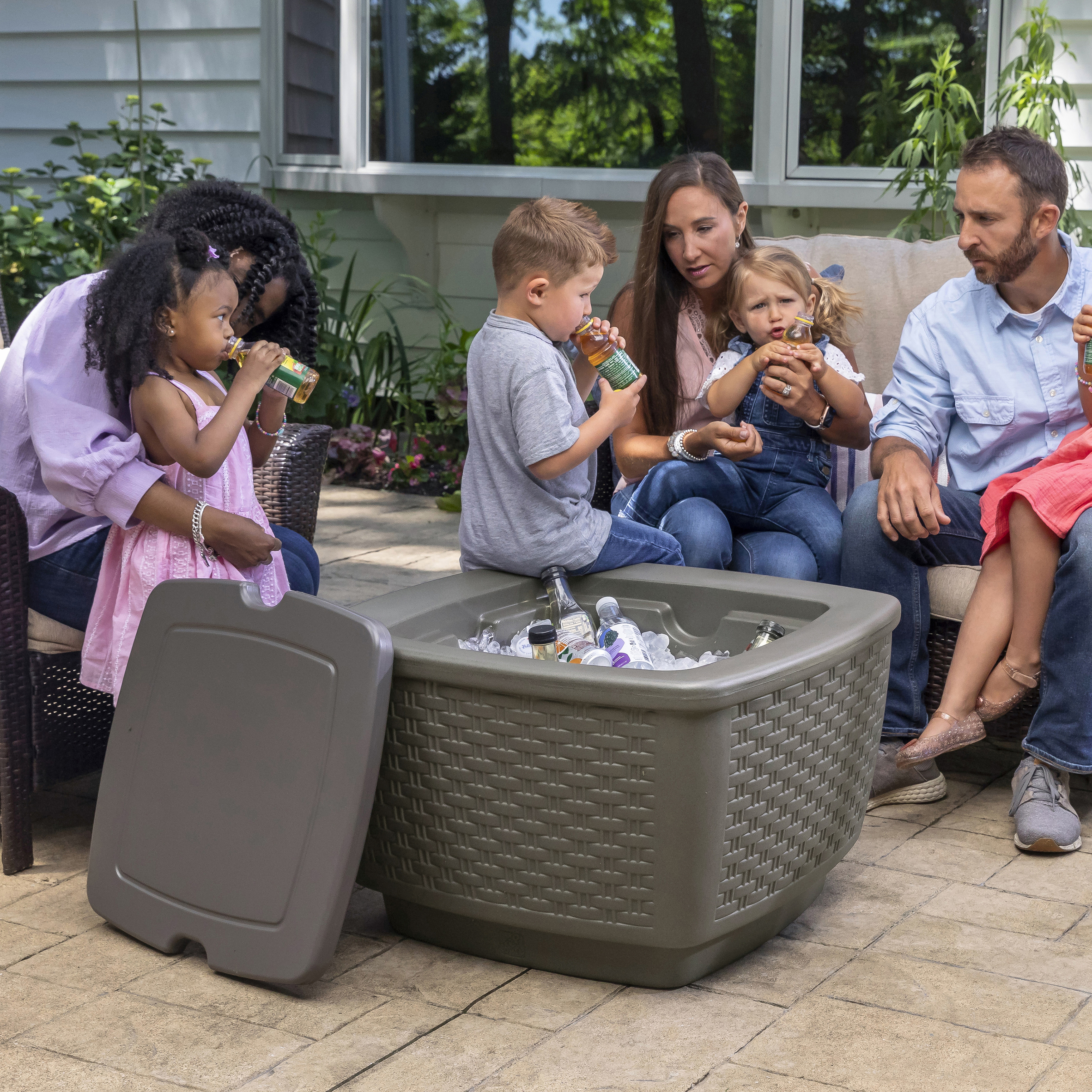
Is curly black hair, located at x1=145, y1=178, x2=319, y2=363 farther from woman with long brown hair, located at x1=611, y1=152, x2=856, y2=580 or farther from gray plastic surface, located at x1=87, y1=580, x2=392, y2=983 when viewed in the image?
woman with long brown hair, located at x1=611, y1=152, x2=856, y2=580

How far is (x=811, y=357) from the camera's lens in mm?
2594

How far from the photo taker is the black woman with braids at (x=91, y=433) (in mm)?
2188

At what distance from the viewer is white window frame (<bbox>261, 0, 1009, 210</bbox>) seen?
4930mm

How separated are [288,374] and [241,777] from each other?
735mm

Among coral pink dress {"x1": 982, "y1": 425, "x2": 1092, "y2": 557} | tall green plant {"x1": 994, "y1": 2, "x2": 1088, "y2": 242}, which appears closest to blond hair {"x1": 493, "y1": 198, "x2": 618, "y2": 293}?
coral pink dress {"x1": 982, "y1": 425, "x2": 1092, "y2": 557}

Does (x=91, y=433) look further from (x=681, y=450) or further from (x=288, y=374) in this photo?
(x=681, y=450)

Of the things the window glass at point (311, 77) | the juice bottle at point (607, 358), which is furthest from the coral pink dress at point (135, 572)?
the window glass at point (311, 77)

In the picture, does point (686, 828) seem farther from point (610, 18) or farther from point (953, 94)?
point (610, 18)

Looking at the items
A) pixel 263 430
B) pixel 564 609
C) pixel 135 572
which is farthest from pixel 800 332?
pixel 135 572

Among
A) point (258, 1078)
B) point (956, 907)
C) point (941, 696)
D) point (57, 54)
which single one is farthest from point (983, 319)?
point (57, 54)

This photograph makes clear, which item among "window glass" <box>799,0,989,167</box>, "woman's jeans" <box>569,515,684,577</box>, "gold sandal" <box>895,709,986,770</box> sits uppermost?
"window glass" <box>799,0,989,167</box>

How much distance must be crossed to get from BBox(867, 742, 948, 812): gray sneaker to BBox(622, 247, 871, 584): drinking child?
1.25ft

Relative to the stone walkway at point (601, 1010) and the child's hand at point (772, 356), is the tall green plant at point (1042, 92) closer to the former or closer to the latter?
the child's hand at point (772, 356)

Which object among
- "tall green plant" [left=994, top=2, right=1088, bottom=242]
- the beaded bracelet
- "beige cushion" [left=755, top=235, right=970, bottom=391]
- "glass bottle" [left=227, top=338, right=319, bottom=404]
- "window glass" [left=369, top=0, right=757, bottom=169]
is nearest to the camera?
"glass bottle" [left=227, top=338, right=319, bottom=404]
